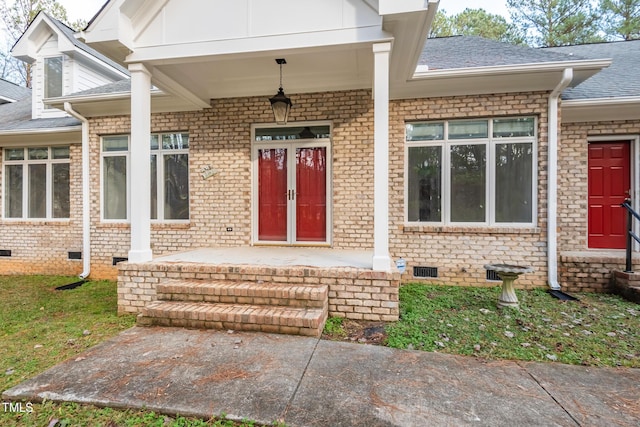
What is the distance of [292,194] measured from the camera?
5.66 meters

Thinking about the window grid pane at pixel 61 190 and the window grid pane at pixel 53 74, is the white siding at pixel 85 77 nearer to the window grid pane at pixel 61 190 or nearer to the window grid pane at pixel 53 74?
the window grid pane at pixel 53 74

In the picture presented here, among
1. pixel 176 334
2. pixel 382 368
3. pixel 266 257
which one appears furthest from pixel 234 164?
pixel 382 368

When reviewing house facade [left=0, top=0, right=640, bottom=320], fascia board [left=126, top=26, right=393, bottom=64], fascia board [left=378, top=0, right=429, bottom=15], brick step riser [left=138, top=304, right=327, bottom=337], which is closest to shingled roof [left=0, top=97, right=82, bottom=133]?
house facade [left=0, top=0, right=640, bottom=320]

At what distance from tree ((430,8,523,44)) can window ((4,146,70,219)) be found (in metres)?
15.4

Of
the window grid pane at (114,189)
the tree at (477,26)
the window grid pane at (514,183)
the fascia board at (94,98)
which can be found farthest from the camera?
the tree at (477,26)

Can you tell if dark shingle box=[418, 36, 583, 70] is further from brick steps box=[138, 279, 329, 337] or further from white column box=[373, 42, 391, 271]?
brick steps box=[138, 279, 329, 337]

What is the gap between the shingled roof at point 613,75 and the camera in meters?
4.92

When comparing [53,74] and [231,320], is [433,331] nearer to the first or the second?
[231,320]

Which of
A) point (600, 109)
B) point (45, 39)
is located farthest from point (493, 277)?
point (45, 39)

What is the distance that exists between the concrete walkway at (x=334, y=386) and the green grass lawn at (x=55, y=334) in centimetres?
9

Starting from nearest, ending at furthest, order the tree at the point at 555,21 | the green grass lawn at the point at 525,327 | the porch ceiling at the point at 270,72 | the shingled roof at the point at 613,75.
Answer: the green grass lawn at the point at 525,327
the porch ceiling at the point at 270,72
the shingled roof at the point at 613,75
the tree at the point at 555,21

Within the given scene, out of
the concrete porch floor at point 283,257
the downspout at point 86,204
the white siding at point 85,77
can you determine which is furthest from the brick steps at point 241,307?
the white siding at point 85,77

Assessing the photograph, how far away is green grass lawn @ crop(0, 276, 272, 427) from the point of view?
6.36 ft

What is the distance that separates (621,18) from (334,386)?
54.5ft
